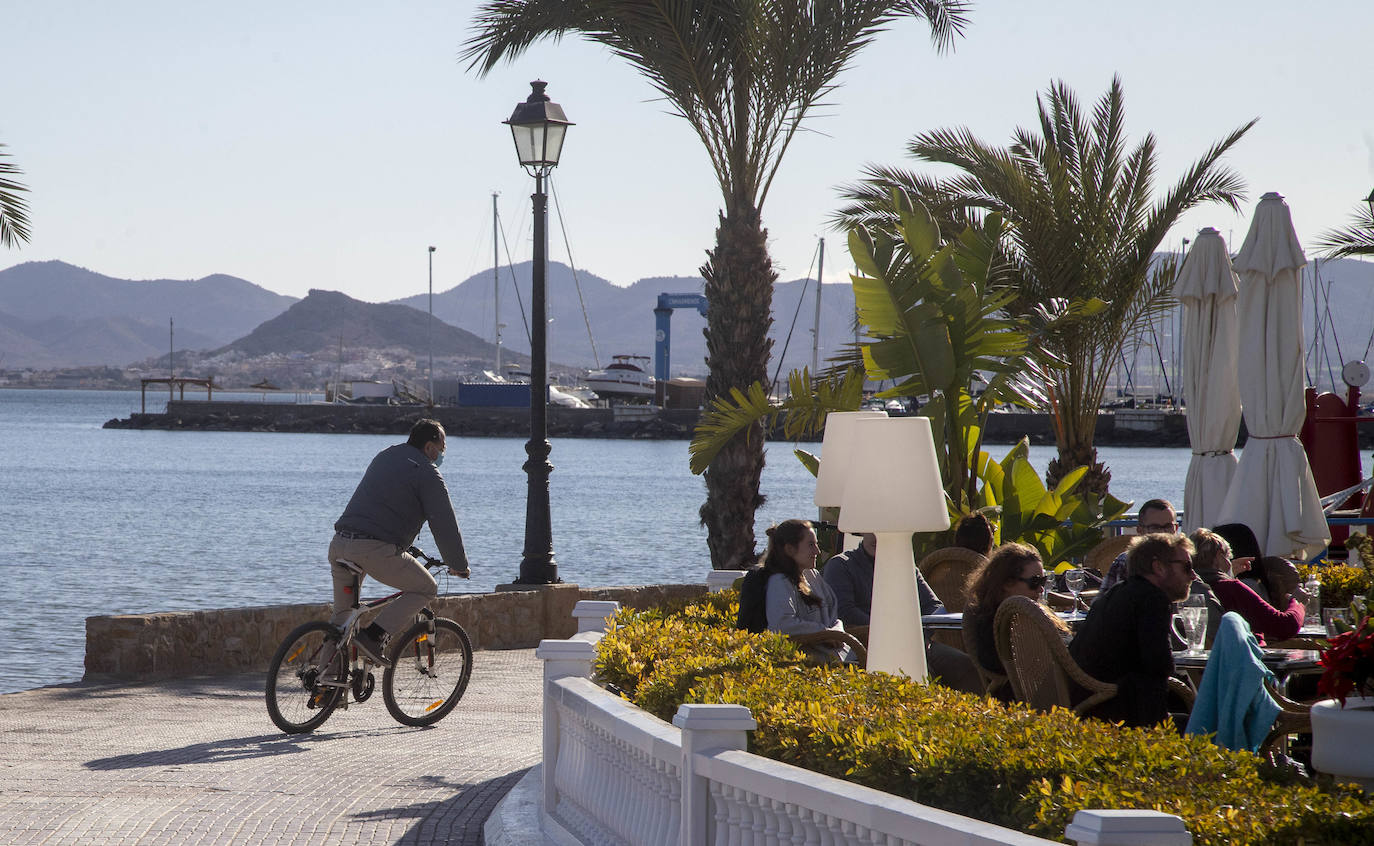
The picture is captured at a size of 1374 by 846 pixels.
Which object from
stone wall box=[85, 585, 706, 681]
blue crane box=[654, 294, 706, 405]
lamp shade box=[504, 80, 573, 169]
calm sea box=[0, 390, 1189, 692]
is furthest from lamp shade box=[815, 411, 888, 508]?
blue crane box=[654, 294, 706, 405]

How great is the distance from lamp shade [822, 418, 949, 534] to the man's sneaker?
3450 mm

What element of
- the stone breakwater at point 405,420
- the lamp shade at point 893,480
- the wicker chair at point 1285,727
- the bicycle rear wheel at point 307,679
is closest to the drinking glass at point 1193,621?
the wicker chair at point 1285,727

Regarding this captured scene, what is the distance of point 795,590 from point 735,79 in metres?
7.97

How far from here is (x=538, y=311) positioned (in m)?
12.6

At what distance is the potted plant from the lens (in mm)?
3670

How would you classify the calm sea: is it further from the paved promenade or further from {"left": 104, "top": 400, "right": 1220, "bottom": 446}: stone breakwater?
the paved promenade

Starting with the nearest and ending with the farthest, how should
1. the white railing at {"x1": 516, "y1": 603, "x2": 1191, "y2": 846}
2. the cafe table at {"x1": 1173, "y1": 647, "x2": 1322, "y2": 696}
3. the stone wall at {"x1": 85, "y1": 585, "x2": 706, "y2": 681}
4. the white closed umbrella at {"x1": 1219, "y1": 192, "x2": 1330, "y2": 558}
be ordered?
the white railing at {"x1": 516, "y1": 603, "x2": 1191, "y2": 846}
the cafe table at {"x1": 1173, "y1": 647, "x2": 1322, "y2": 696}
the white closed umbrella at {"x1": 1219, "y1": 192, "x2": 1330, "y2": 558}
the stone wall at {"x1": 85, "y1": 585, "x2": 706, "y2": 681}

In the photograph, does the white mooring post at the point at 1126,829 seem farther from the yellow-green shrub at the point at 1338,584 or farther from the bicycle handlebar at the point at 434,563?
the yellow-green shrub at the point at 1338,584

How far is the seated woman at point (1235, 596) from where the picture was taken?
688 centimetres

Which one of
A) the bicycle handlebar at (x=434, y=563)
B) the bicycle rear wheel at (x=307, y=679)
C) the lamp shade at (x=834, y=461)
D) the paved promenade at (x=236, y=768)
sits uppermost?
the lamp shade at (x=834, y=461)

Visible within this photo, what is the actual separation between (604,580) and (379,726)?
21.3 metres

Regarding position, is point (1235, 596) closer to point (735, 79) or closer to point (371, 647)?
point (371, 647)

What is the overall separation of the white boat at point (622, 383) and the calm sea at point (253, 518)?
18.4 metres

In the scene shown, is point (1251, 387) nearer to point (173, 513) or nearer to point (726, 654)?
point (726, 654)
